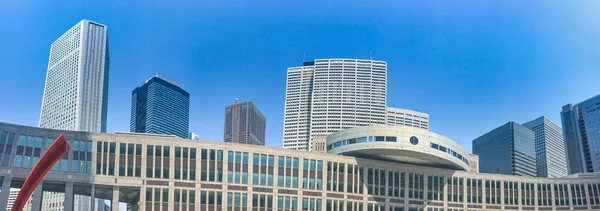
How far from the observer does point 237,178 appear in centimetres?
10619

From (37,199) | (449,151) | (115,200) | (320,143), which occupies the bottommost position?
(37,199)

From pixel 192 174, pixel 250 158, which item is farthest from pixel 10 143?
pixel 250 158

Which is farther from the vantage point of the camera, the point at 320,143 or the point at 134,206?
the point at 320,143

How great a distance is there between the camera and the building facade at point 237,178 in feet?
315

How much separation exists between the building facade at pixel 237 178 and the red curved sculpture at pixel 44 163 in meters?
37.4

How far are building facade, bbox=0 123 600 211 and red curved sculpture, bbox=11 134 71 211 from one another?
3736 cm

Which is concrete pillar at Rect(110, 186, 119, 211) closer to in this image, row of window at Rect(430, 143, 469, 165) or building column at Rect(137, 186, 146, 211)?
building column at Rect(137, 186, 146, 211)

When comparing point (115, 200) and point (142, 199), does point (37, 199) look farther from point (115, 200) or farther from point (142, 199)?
point (142, 199)

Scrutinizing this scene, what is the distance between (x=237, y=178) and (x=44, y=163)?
176 feet

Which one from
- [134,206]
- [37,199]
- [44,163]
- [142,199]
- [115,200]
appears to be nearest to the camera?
[44,163]

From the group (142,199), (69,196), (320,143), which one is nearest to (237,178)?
(142,199)

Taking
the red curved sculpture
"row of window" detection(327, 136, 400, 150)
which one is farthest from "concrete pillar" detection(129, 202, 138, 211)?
the red curved sculpture

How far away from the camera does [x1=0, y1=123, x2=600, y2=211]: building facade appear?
96000 millimetres

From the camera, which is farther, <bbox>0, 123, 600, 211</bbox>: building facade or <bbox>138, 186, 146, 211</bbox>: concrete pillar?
<bbox>138, 186, 146, 211</bbox>: concrete pillar
